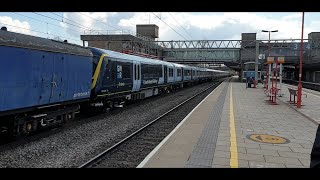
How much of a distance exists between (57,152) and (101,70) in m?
6.53

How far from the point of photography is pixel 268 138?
392 inches

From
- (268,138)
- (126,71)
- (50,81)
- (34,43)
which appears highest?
(34,43)

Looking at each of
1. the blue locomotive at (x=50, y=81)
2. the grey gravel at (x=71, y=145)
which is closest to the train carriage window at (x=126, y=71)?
the blue locomotive at (x=50, y=81)

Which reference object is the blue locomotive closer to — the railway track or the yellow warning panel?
the railway track

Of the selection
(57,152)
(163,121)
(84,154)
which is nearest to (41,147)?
(57,152)

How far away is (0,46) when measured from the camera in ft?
26.3

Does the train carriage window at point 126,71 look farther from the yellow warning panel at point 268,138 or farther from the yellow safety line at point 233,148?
the yellow warning panel at point 268,138

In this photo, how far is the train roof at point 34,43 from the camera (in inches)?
330

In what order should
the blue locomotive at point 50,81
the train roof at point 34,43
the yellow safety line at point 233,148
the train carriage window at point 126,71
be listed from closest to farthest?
1. the yellow safety line at point 233,148
2. the train roof at point 34,43
3. the blue locomotive at point 50,81
4. the train carriage window at point 126,71

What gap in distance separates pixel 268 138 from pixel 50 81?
669 centimetres

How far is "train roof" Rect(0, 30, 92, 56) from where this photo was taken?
8.37 metres

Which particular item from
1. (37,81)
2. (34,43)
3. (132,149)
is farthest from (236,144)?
(34,43)

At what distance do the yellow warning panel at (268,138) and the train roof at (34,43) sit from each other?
6540mm

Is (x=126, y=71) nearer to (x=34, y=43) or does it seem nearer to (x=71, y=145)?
(x=34, y=43)
